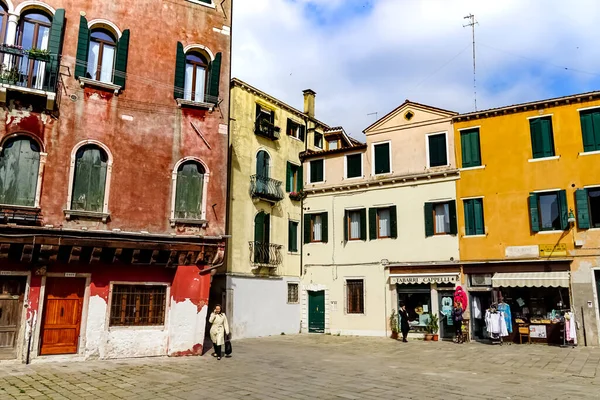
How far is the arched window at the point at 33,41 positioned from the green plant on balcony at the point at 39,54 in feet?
0.61

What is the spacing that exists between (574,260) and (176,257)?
15.1 metres

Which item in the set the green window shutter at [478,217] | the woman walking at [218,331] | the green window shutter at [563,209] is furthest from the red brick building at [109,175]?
the green window shutter at [563,209]

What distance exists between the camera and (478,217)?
21.3 m

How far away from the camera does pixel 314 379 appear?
11477 mm

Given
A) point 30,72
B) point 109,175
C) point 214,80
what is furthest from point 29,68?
point 214,80

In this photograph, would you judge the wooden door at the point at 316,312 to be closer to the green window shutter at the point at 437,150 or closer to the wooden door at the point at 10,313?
the green window shutter at the point at 437,150

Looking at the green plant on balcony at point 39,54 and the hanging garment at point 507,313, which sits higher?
A: the green plant on balcony at point 39,54

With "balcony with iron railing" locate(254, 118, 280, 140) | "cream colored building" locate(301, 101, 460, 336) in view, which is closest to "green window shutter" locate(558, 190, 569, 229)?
"cream colored building" locate(301, 101, 460, 336)

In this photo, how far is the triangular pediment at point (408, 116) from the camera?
2267cm

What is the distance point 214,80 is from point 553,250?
577 inches

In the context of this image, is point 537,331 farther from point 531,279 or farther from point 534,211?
point 534,211

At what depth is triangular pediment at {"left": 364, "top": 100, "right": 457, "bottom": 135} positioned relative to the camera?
22.7m

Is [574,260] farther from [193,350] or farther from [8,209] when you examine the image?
[8,209]

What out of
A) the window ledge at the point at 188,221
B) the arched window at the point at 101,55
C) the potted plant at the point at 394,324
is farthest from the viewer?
the potted plant at the point at 394,324
